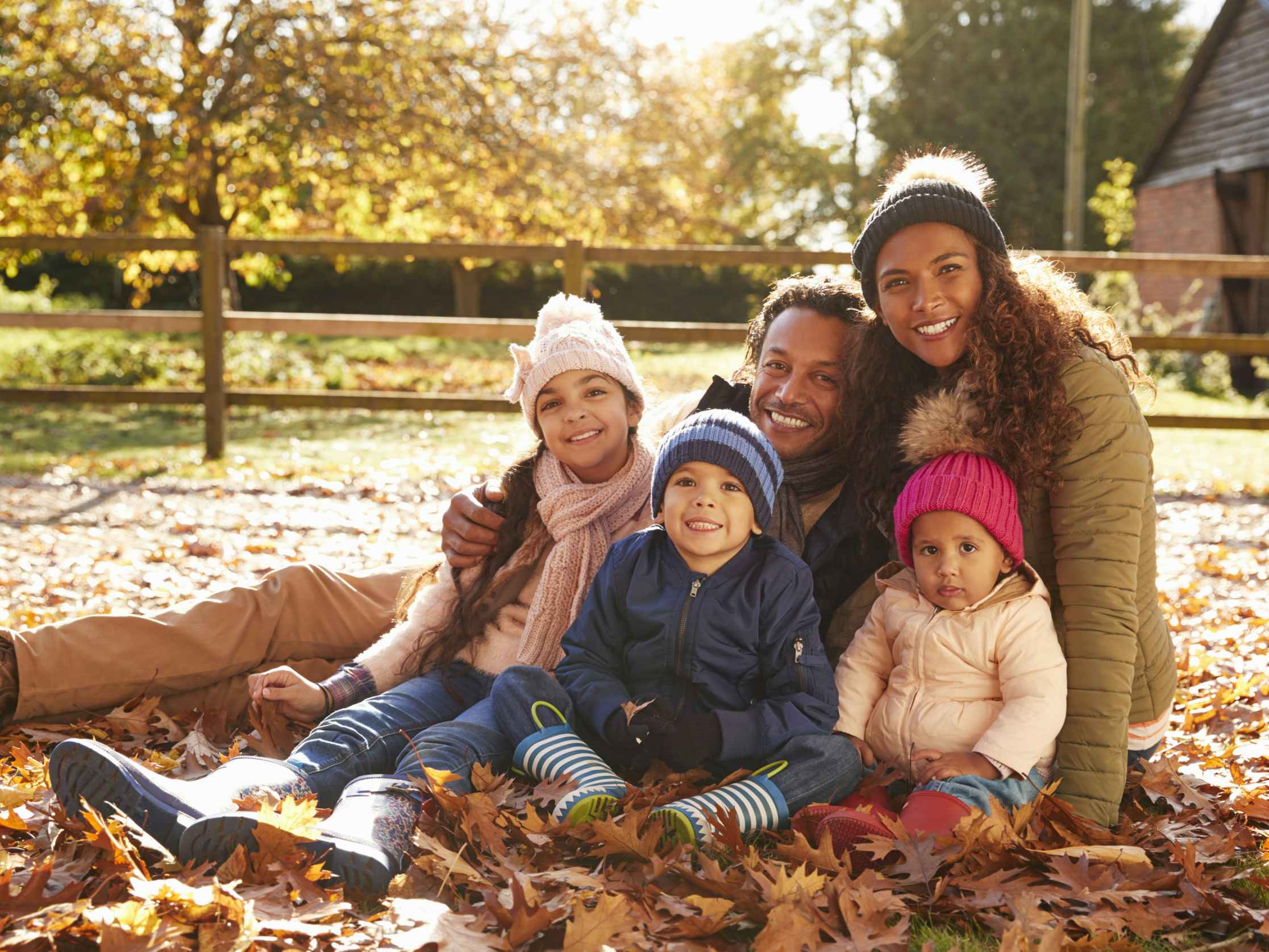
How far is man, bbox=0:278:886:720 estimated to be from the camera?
350 centimetres

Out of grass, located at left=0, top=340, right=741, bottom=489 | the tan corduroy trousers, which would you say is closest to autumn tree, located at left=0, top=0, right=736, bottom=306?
grass, located at left=0, top=340, right=741, bottom=489

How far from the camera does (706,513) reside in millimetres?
2959

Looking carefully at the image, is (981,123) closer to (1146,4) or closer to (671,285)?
(1146,4)

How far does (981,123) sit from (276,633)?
29952 mm

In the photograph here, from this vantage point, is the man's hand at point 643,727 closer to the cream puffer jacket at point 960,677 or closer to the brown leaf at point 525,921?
the cream puffer jacket at point 960,677

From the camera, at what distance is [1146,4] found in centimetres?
3195

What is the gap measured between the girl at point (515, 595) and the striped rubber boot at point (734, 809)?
576 millimetres

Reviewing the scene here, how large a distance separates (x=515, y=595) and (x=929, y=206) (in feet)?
5.47

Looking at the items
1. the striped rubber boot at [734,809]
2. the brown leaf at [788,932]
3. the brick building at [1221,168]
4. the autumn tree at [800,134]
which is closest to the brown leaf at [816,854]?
the striped rubber boot at [734,809]

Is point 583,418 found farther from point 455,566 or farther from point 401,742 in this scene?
point 401,742

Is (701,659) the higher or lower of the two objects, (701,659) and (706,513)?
the lower

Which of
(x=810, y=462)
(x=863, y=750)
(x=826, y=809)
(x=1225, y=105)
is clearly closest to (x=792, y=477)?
(x=810, y=462)

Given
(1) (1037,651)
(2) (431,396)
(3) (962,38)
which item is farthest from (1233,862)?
(3) (962,38)

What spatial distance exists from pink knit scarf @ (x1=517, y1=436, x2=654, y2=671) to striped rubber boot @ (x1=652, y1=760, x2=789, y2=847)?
77 centimetres
